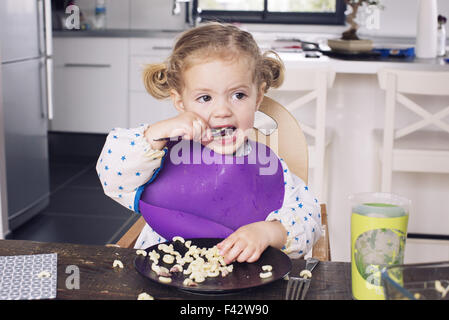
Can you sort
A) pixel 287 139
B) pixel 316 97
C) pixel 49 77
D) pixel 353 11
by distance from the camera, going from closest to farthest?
pixel 287 139 < pixel 316 97 < pixel 353 11 < pixel 49 77

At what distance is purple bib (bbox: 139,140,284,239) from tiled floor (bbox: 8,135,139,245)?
1.52 meters

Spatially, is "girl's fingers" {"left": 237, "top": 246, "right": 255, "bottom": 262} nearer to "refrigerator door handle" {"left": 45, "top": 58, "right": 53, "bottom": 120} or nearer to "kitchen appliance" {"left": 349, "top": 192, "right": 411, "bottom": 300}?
"kitchen appliance" {"left": 349, "top": 192, "right": 411, "bottom": 300}

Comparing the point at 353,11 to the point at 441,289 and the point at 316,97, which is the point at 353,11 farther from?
the point at 441,289

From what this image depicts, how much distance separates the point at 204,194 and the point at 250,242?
0.25 metres

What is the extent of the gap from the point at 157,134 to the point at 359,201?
36 cm

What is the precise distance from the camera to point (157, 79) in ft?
4.01

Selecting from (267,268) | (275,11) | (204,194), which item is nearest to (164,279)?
(267,268)

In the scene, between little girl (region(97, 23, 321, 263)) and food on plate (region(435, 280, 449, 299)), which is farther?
little girl (region(97, 23, 321, 263))

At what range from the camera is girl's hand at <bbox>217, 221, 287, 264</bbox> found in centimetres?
85

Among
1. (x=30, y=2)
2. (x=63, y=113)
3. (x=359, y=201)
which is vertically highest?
(x=30, y=2)

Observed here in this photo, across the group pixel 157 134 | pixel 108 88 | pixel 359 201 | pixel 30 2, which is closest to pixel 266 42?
pixel 30 2

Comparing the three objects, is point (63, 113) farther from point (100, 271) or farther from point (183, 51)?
point (100, 271)

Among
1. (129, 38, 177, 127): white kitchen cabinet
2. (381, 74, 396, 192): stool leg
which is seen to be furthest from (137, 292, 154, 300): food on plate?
(129, 38, 177, 127): white kitchen cabinet
